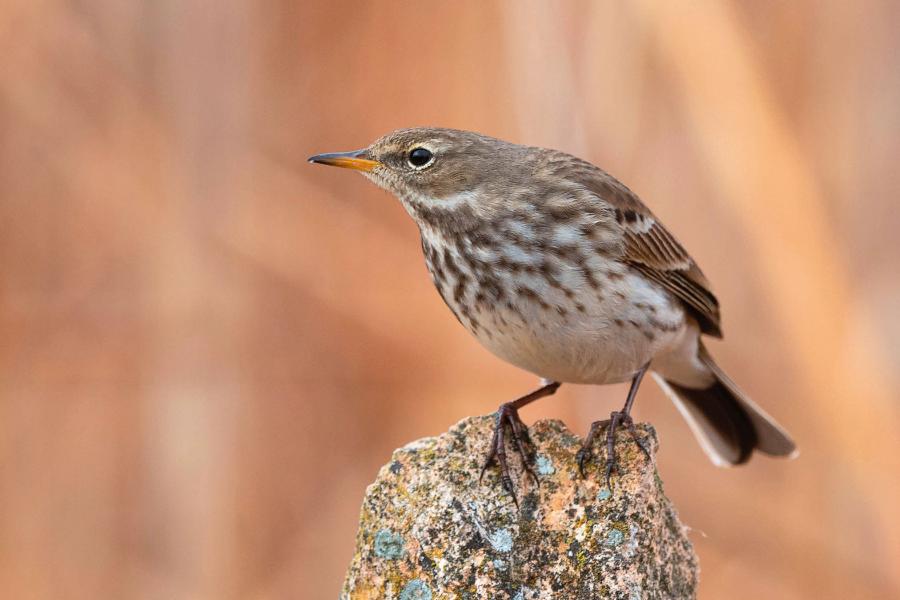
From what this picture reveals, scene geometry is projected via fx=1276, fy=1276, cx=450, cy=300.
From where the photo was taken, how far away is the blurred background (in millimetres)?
6066

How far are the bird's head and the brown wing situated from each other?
0.32 metres

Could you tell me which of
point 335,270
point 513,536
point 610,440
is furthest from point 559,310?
point 335,270

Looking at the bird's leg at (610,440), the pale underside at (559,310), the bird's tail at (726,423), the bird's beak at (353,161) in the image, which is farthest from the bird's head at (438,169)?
the bird's tail at (726,423)

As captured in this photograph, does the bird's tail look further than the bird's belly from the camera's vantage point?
Yes

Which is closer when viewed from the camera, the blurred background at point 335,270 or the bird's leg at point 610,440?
the bird's leg at point 610,440

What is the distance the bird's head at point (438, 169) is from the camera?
4133mm

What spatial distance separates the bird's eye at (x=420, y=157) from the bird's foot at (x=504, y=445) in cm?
107

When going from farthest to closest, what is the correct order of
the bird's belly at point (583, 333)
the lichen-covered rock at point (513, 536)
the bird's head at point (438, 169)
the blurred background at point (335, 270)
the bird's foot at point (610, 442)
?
the blurred background at point (335, 270) → the bird's head at point (438, 169) → the bird's belly at point (583, 333) → the bird's foot at point (610, 442) → the lichen-covered rock at point (513, 536)

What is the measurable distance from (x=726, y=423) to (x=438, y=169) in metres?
1.62

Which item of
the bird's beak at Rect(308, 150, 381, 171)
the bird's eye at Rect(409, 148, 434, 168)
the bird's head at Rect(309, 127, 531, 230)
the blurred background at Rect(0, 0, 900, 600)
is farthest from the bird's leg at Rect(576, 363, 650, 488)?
the blurred background at Rect(0, 0, 900, 600)

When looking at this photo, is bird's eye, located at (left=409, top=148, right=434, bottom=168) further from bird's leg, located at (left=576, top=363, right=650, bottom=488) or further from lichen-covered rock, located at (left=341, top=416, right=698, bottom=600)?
lichen-covered rock, located at (left=341, top=416, right=698, bottom=600)

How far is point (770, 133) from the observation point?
611cm

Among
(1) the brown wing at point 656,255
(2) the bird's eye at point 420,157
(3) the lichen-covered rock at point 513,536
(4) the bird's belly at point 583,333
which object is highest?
(2) the bird's eye at point 420,157

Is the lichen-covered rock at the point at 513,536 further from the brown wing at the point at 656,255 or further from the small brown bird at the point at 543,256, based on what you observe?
the brown wing at the point at 656,255
